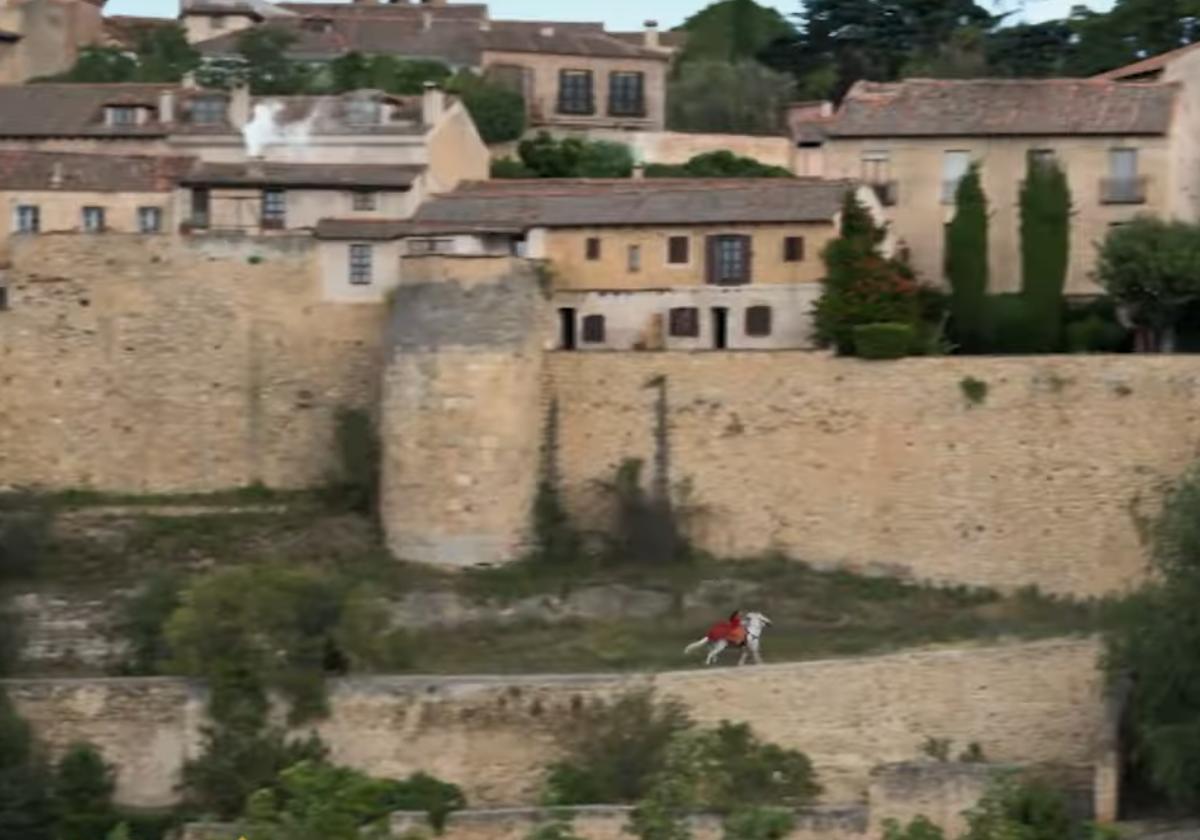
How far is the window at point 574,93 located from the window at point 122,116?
10.3 meters

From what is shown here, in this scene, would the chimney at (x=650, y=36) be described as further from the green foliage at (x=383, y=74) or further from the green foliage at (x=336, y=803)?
the green foliage at (x=336, y=803)

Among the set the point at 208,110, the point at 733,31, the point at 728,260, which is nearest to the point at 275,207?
the point at 208,110

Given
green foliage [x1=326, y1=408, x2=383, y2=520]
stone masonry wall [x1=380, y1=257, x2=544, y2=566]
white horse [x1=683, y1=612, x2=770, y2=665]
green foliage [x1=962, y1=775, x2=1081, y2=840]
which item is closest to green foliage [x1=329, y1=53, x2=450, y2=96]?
green foliage [x1=326, y1=408, x2=383, y2=520]

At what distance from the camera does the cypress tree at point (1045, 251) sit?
168ft

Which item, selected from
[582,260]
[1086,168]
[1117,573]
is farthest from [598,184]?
[1117,573]

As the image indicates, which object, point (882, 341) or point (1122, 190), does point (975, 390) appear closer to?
point (882, 341)

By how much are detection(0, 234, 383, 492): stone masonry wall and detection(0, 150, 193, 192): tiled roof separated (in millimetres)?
2902

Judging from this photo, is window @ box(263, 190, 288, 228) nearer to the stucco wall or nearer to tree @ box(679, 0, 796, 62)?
the stucco wall

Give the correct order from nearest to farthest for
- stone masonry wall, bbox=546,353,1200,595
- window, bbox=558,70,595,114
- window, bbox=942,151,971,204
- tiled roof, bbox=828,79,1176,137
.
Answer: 1. stone masonry wall, bbox=546,353,1200,595
2. tiled roof, bbox=828,79,1176,137
3. window, bbox=942,151,971,204
4. window, bbox=558,70,595,114

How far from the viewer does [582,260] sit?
51844 millimetres

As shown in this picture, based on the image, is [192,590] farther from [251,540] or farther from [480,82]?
[480,82]

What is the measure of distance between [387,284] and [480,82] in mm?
12828

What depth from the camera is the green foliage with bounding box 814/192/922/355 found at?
4953 cm

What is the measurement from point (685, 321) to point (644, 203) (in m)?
1.97
